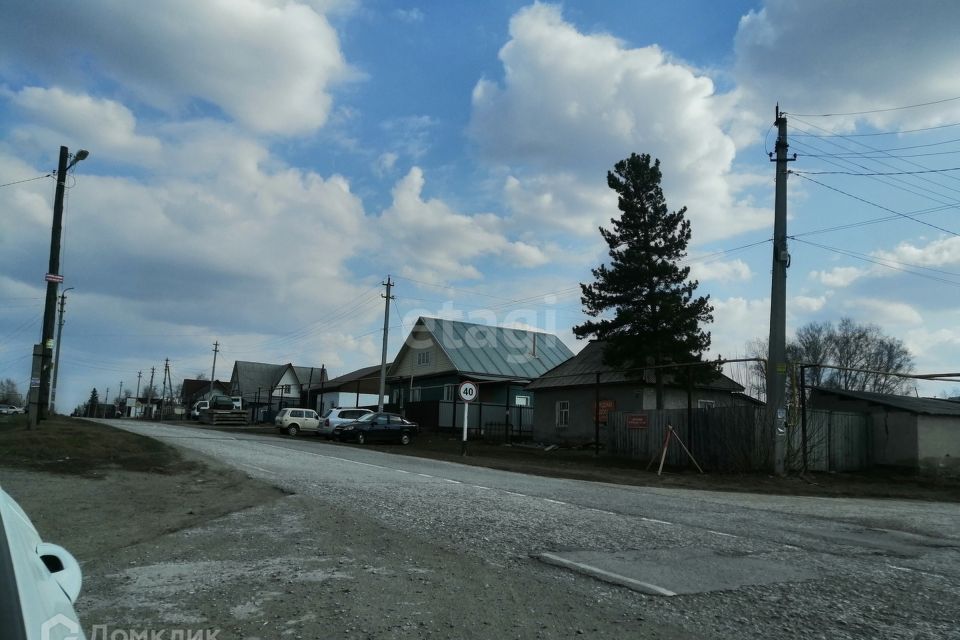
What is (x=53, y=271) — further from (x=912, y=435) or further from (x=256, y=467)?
(x=912, y=435)

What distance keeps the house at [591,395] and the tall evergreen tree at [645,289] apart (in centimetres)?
135

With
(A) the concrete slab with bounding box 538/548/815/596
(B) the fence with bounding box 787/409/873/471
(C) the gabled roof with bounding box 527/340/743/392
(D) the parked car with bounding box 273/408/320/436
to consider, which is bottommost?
(D) the parked car with bounding box 273/408/320/436

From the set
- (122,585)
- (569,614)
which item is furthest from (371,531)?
(569,614)

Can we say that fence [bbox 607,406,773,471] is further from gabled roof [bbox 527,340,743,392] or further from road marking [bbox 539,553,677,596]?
road marking [bbox 539,553,677,596]

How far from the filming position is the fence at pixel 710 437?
21000 millimetres

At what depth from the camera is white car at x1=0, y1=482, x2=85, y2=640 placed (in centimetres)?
176

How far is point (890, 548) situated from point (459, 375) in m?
39.7

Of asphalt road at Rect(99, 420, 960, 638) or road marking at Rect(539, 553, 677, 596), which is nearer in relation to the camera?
asphalt road at Rect(99, 420, 960, 638)

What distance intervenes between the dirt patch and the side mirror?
12632 mm

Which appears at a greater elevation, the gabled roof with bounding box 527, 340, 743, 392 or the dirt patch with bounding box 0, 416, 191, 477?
the gabled roof with bounding box 527, 340, 743, 392

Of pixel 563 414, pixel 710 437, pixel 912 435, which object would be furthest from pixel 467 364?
pixel 912 435

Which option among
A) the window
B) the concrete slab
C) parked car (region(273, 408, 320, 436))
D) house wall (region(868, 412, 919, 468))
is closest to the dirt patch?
the concrete slab

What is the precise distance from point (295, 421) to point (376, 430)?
9869mm

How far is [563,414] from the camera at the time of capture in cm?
3731
